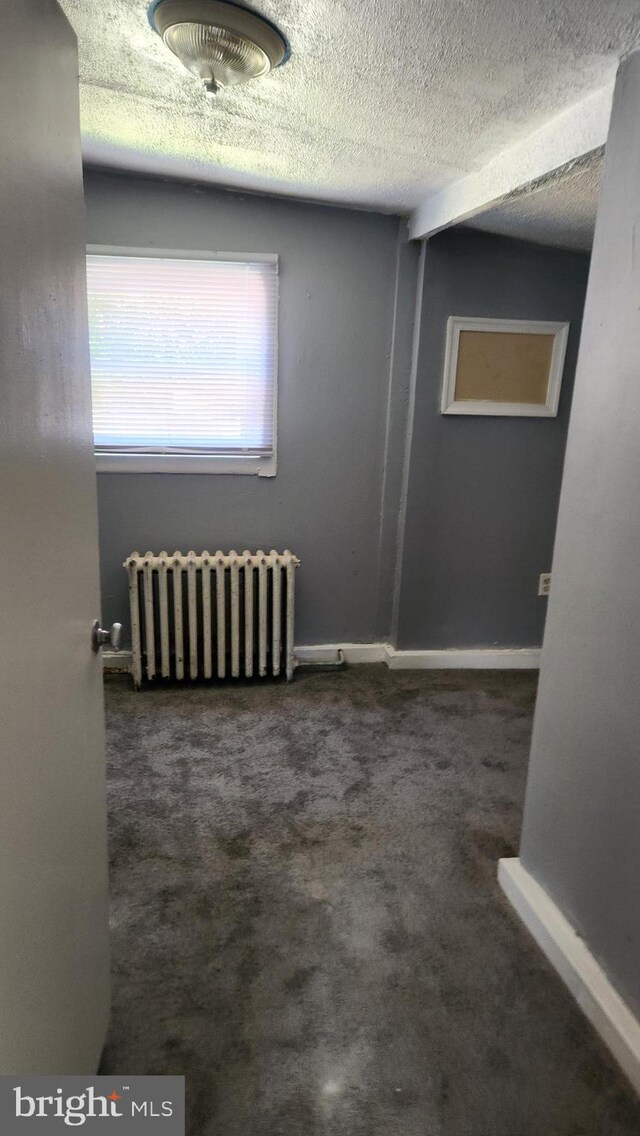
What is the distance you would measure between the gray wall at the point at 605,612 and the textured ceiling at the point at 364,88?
215 mm

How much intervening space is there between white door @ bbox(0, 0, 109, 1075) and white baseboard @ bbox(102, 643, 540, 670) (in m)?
2.33

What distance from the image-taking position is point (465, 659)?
12.0 ft

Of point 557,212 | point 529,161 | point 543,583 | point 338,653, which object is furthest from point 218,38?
point 543,583

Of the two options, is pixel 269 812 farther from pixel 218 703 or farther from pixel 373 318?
pixel 373 318

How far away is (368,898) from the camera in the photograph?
197 cm

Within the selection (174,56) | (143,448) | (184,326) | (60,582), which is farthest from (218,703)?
(174,56)

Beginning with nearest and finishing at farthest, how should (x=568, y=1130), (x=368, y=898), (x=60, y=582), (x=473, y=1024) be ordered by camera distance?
(x=60, y=582), (x=568, y=1130), (x=473, y=1024), (x=368, y=898)

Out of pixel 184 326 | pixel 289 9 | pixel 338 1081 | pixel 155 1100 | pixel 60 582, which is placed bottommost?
pixel 338 1081

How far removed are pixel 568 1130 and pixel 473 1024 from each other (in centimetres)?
27

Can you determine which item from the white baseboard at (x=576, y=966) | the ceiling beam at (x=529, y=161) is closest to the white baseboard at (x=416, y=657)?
the white baseboard at (x=576, y=966)

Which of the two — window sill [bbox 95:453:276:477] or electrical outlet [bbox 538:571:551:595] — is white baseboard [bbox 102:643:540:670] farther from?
window sill [bbox 95:453:276:477]

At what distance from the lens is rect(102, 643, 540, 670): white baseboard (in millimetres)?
3578

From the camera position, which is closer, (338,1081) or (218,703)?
(338,1081)

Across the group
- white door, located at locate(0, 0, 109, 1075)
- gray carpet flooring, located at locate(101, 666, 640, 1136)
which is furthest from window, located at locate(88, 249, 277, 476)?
white door, located at locate(0, 0, 109, 1075)
